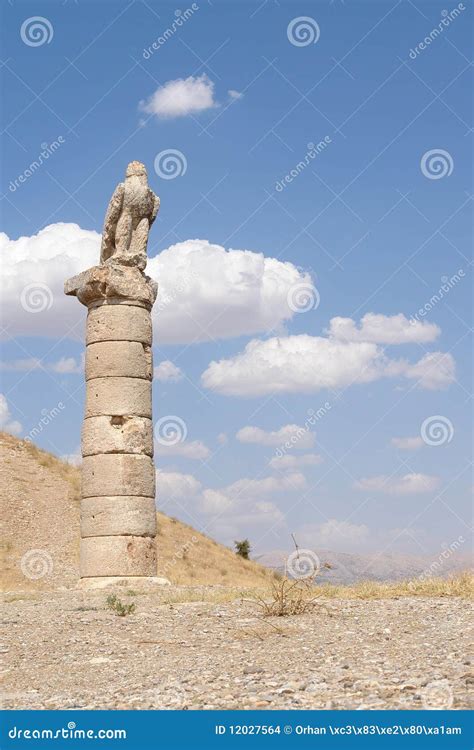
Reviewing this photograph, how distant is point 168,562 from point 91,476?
1066 cm

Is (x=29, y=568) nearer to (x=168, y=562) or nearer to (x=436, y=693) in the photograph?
(x=168, y=562)

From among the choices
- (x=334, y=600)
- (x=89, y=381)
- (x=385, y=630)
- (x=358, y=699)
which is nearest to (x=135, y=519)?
(x=89, y=381)

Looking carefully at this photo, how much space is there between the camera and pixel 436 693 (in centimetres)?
616

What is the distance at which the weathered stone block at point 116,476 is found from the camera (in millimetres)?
16078

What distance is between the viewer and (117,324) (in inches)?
653

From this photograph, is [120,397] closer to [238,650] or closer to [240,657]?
[238,650]

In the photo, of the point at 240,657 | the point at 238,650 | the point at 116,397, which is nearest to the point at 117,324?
the point at 116,397

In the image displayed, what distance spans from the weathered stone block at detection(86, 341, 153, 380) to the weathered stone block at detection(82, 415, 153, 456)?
0.81 meters

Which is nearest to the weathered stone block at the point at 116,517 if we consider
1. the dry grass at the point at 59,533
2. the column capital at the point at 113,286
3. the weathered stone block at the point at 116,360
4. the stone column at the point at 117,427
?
the stone column at the point at 117,427

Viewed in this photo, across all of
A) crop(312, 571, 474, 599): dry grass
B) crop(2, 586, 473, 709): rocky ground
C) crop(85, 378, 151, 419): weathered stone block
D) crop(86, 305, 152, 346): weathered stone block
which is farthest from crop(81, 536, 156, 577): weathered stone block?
crop(312, 571, 474, 599): dry grass

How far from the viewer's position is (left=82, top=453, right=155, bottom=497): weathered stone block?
52.7ft

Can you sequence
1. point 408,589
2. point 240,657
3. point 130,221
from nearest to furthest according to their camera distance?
point 240,657 → point 408,589 → point 130,221

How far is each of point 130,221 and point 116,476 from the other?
4.80 m

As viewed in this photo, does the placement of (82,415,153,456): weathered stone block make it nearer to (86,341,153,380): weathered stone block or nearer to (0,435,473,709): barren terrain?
(86,341,153,380): weathered stone block
